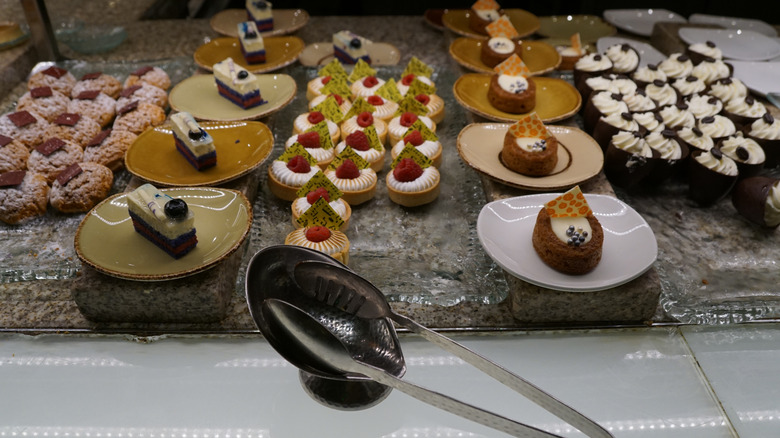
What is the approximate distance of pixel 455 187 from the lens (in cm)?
237

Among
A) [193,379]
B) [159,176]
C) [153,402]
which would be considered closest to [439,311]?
[193,379]

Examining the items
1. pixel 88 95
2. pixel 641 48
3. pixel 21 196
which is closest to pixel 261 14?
pixel 88 95

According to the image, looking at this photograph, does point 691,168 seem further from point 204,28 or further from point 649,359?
point 204,28

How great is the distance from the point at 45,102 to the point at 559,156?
232 centimetres

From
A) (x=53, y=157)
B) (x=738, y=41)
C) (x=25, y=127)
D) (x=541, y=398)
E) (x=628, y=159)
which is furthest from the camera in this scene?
(x=738, y=41)

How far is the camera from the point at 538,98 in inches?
109

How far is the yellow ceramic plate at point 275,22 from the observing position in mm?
3379

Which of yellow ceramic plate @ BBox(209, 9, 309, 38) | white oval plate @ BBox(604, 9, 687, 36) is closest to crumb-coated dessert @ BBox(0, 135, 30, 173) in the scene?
yellow ceramic plate @ BBox(209, 9, 309, 38)

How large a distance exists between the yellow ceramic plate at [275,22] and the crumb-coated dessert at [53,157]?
4.16 feet

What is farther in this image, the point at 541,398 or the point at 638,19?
the point at 638,19

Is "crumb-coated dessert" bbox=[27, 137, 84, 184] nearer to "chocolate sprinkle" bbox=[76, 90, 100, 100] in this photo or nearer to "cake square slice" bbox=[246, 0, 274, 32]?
"chocolate sprinkle" bbox=[76, 90, 100, 100]

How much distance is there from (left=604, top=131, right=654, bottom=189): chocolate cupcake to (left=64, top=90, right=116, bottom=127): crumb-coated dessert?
222cm

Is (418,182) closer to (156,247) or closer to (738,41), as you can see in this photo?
(156,247)

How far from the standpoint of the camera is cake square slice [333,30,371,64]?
303 cm
